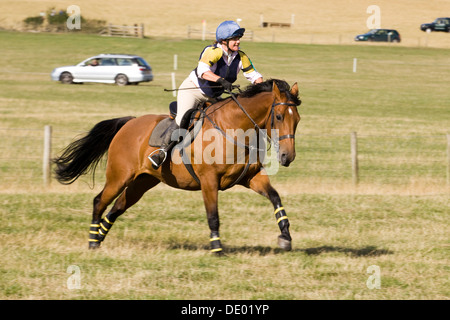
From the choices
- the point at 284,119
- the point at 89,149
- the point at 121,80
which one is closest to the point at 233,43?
the point at 284,119

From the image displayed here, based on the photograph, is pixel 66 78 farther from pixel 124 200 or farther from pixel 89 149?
pixel 124 200

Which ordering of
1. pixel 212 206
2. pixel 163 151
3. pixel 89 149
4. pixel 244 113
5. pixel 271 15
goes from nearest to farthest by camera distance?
pixel 244 113 < pixel 212 206 < pixel 163 151 < pixel 89 149 < pixel 271 15

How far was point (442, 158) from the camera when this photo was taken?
2008cm

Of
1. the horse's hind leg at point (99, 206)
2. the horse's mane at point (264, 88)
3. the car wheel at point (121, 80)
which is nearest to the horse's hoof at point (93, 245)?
the horse's hind leg at point (99, 206)

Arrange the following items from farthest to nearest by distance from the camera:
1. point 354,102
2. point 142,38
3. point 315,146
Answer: point 142,38
point 354,102
point 315,146

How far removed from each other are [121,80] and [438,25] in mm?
42862

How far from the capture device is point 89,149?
10.0 m

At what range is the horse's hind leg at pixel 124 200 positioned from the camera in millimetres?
9242

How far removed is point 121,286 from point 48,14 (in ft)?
215

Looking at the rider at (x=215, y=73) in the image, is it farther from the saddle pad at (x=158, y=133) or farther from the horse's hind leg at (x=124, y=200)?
the horse's hind leg at (x=124, y=200)

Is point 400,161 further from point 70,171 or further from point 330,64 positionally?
Result: point 330,64

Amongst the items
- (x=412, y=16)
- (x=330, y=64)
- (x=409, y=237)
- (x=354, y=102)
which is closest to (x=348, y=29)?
(x=412, y=16)

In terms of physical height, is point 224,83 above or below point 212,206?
above

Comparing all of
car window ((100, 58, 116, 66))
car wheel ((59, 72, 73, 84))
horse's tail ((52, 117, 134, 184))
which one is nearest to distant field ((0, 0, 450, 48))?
car window ((100, 58, 116, 66))
